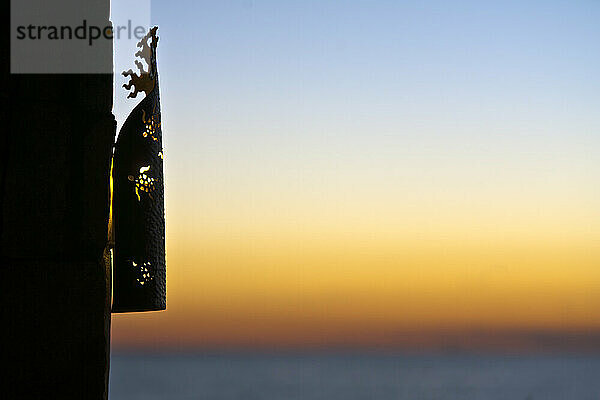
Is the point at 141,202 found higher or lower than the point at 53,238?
higher

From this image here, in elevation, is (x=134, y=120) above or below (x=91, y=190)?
above

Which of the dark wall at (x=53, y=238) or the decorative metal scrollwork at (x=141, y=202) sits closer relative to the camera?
the dark wall at (x=53, y=238)

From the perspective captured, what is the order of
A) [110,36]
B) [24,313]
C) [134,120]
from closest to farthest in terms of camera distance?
[24,313]
[110,36]
[134,120]

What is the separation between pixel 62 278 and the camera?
1.90 meters

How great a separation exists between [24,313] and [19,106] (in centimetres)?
53

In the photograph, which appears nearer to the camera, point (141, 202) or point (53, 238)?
point (53, 238)

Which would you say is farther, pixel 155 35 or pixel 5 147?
pixel 155 35

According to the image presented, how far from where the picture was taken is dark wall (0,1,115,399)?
187cm

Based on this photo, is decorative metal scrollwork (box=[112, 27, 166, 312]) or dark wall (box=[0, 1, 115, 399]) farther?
decorative metal scrollwork (box=[112, 27, 166, 312])

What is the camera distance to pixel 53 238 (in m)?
1.91

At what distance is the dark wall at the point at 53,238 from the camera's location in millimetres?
1873

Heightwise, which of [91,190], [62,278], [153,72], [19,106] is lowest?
[62,278]

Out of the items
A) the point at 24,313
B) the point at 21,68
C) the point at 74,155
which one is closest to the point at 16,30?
the point at 21,68

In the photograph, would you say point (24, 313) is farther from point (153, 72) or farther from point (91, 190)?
point (153, 72)
